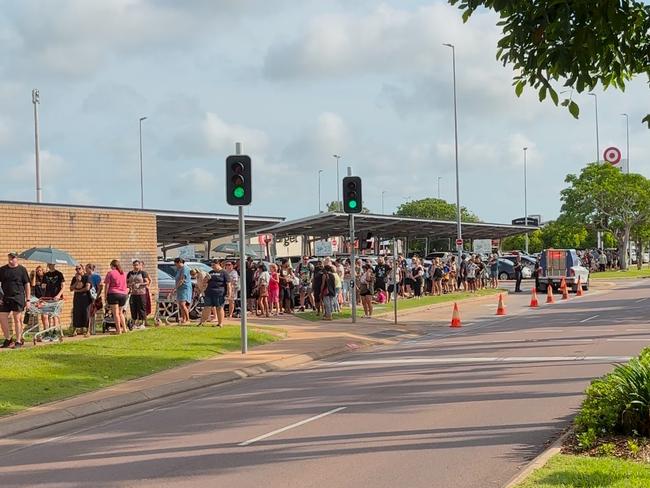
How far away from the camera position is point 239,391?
1406 cm

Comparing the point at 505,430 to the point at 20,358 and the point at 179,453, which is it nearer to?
the point at 179,453

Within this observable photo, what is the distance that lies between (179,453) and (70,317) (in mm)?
14219

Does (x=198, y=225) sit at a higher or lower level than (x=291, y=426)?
higher

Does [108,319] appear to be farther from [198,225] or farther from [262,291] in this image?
[198,225]

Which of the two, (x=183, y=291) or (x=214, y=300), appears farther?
(x=183, y=291)

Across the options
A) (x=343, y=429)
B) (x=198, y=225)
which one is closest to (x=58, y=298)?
(x=343, y=429)

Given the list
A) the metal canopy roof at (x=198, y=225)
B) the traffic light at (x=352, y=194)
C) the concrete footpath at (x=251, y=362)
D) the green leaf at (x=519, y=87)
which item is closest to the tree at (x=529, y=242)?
the metal canopy roof at (x=198, y=225)

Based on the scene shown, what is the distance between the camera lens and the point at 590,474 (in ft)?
22.5

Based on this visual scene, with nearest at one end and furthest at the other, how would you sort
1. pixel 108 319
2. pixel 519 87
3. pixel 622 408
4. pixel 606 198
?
pixel 622 408 < pixel 519 87 < pixel 108 319 < pixel 606 198

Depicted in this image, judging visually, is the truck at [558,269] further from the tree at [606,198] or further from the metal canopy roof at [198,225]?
the tree at [606,198]

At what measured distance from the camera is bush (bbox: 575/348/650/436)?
8219mm

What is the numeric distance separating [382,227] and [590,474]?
51.9 meters

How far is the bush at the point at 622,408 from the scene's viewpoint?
8219mm

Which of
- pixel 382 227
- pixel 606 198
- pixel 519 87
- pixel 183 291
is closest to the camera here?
pixel 519 87
